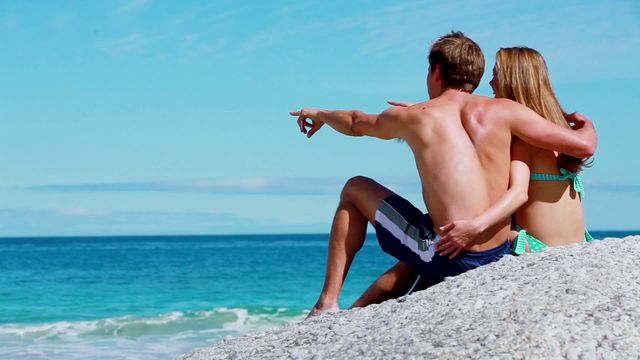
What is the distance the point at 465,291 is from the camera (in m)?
5.07

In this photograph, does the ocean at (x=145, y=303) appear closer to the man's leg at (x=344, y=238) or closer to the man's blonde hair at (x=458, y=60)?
the man's leg at (x=344, y=238)

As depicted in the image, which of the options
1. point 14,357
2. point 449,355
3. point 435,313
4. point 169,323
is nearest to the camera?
point 449,355

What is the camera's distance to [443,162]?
17.0 ft

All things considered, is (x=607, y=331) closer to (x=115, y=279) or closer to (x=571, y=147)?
(x=571, y=147)

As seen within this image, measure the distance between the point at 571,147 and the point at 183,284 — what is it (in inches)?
986

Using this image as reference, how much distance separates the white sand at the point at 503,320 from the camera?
4355 millimetres

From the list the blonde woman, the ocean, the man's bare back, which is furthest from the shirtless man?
the ocean

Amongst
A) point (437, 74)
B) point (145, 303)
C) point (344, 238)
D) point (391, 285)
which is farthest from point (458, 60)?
point (145, 303)

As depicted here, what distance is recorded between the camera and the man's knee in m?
5.66

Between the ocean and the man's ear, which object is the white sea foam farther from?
the man's ear

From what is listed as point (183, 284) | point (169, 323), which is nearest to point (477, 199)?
point (169, 323)

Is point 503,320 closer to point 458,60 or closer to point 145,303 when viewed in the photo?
point 458,60

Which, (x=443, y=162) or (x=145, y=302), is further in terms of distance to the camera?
(x=145, y=302)

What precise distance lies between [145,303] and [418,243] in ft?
60.7
